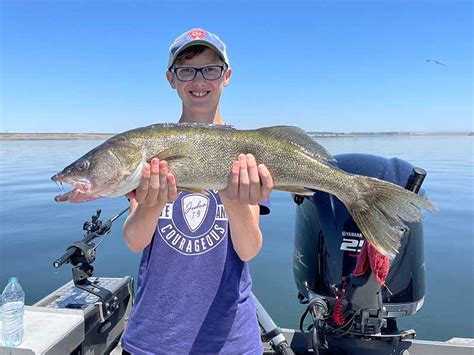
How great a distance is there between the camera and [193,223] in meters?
2.45

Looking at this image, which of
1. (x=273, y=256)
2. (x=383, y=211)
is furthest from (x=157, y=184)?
(x=273, y=256)

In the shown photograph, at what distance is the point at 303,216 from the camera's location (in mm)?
3953

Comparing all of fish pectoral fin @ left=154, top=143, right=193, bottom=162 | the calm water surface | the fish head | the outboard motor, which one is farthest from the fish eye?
the calm water surface

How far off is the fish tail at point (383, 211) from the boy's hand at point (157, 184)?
121 cm

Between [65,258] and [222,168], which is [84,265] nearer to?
[65,258]

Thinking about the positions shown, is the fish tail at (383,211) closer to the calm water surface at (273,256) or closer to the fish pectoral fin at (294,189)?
the fish pectoral fin at (294,189)

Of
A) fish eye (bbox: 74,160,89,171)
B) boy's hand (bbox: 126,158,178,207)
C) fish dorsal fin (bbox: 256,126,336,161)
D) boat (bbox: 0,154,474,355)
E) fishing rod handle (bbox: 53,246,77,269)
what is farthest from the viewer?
fishing rod handle (bbox: 53,246,77,269)

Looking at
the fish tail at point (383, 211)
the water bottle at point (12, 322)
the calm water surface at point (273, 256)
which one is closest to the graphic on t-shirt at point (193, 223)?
the fish tail at point (383, 211)

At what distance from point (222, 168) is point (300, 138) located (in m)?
0.60

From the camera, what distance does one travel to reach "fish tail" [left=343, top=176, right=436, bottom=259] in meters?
2.52

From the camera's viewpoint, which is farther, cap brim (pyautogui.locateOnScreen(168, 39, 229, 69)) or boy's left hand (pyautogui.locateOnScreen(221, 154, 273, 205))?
cap brim (pyautogui.locateOnScreen(168, 39, 229, 69))

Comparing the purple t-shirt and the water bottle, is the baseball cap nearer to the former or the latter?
the purple t-shirt

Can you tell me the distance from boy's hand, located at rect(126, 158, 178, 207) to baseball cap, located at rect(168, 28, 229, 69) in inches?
30.0

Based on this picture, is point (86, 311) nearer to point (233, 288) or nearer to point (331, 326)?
point (233, 288)
